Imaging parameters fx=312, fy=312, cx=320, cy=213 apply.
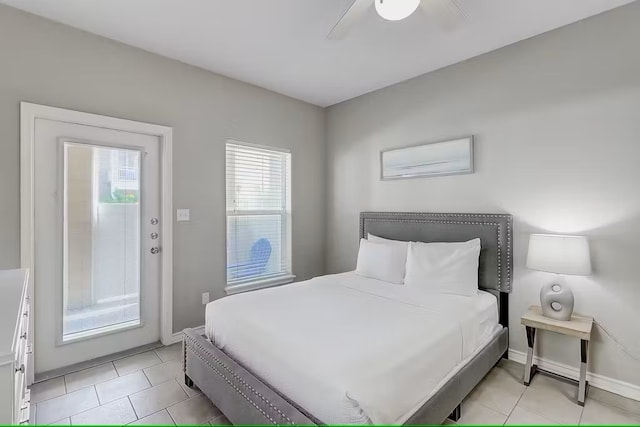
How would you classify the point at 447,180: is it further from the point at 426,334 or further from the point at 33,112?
the point at 33,112

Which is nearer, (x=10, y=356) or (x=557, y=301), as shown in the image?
(x=10, y=356)

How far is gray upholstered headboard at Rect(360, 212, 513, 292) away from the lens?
104 inches

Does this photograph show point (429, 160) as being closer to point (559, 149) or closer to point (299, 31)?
point (559, 149)

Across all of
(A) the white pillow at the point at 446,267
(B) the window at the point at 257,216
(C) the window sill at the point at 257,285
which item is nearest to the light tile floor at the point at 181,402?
(A) the white pillow at the point at 446,267

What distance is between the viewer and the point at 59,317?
242 centimetres

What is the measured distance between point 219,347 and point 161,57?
2.57 m

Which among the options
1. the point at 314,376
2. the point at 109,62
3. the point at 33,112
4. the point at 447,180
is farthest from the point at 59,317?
the point at 447,180

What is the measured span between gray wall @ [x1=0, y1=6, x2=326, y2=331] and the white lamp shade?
2.56 meters

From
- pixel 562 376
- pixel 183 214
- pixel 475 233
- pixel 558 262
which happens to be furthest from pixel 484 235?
pixel 183 214

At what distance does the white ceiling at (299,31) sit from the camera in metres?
2.17

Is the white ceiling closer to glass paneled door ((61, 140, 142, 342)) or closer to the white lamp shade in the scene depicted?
glass paneled door ((61, 140, 142, 342))

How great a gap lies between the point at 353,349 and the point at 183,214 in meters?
2.20

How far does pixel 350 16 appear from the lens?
1808 millimetres

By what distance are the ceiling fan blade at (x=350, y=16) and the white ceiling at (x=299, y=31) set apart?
338mm
